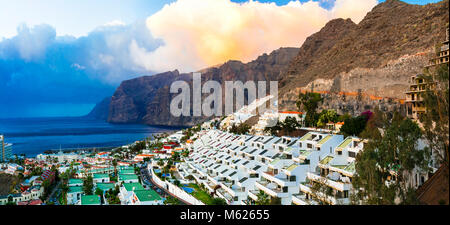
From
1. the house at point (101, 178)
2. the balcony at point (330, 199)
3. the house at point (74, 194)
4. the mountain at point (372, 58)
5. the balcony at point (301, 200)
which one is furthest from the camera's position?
the mountain at point (372, 58)

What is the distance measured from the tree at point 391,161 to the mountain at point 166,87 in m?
90.2

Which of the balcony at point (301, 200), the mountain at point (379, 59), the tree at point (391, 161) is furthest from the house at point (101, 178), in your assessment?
the mountain at point (379, 59)

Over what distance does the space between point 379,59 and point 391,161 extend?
116ft

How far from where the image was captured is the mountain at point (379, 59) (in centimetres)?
3186

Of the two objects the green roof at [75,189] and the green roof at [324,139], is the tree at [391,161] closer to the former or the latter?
the green roof at [324,139]

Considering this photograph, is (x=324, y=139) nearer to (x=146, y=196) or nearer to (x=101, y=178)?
(x=146, y=196)

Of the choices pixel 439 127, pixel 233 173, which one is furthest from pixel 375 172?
pixel 233 173

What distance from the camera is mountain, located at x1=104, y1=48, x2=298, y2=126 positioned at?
371ft

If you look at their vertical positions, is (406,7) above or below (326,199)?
above

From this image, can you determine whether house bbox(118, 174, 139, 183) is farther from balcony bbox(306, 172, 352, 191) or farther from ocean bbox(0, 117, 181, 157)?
ocean bbox(0, 117, 181, 157)

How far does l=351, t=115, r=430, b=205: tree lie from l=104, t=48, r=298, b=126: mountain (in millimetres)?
90191
